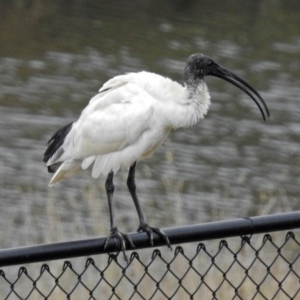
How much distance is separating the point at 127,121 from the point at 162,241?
1227mm

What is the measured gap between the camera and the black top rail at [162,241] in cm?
258

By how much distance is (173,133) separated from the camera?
10.3m

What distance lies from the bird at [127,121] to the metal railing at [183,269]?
47cm

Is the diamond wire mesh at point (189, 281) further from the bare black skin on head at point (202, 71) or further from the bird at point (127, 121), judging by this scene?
the bare black skin on head at point (202, 71)

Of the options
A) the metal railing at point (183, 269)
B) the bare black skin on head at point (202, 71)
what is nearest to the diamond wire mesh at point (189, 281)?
the metal railing at point (183, 269)

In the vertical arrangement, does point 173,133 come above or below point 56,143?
below

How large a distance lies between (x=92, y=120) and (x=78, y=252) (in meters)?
1.50

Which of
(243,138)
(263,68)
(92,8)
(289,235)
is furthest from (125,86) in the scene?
(92,8)

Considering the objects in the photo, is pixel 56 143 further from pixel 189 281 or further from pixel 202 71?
pixel 189 281

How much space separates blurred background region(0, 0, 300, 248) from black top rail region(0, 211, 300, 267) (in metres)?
3.50

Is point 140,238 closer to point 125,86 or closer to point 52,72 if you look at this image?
point 125,86

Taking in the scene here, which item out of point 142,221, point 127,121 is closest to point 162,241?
point 142,221

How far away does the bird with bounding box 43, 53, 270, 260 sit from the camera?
4.04 m

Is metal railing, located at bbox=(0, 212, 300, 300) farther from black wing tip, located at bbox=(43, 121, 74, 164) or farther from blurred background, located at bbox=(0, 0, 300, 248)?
black wing tip, located at bbox=(43, 121, 74, 164)
